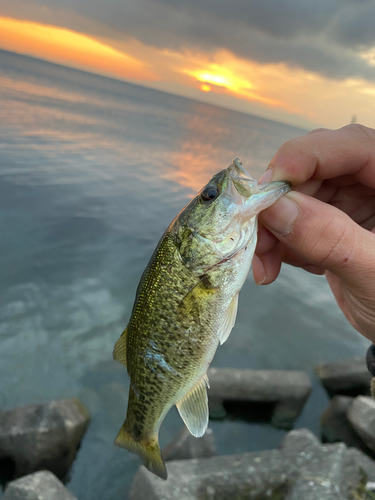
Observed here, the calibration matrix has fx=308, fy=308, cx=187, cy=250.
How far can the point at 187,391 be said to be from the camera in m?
2.58

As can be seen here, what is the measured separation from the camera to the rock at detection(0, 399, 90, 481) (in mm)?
4402

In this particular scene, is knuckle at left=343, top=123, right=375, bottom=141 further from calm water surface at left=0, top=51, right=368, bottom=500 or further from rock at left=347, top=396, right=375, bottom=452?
calm water surface at left=0, top=51, right=368, bottom=500

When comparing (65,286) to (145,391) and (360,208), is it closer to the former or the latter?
(145,391)

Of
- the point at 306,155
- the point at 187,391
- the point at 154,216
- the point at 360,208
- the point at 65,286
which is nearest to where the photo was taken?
the point at 187,391

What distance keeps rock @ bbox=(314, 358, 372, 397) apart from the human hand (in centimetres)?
356

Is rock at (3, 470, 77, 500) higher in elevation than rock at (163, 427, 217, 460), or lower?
higher

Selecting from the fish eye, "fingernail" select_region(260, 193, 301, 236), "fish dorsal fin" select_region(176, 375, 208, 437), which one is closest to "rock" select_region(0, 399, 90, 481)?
"fish dorsal fin" select_region(176, 375, 208, 437)

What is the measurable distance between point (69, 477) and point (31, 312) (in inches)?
173

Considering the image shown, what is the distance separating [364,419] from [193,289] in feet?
15.9

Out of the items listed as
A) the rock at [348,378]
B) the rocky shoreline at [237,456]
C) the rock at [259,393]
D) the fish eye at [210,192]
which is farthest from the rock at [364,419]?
the fish eye at [210,192]

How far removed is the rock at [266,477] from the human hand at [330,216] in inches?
77.2

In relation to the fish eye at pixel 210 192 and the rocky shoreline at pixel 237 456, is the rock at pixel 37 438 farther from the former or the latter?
the fish eye at pixel 210 192

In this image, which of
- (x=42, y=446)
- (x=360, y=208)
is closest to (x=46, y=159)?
(x=42, y=446)

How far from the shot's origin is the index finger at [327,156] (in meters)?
2.87
